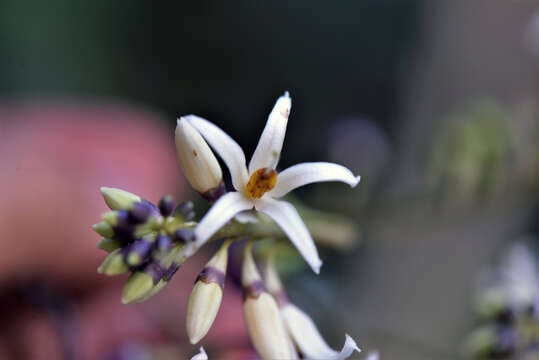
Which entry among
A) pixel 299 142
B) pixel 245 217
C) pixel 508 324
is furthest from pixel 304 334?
pixel 299 142

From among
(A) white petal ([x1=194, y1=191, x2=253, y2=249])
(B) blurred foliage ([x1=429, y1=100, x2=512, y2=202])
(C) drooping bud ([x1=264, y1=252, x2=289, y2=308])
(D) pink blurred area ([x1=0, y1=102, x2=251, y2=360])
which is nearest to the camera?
(A) white petal ([x1=194, y1=191, x2=253, y2=249])

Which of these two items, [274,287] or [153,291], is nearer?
[153,291]

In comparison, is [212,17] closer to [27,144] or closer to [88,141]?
[88,141]

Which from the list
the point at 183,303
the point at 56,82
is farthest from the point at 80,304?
the point at 56,82

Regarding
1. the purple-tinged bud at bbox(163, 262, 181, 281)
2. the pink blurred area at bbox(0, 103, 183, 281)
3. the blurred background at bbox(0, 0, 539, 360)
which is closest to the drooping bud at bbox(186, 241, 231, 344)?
the purple-tinged bud at bbox(163, 262, 181, 281)

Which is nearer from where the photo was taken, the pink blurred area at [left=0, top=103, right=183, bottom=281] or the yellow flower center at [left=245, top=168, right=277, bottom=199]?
the yellow flower center at [left=245, top=168, right=277, bottom=199]

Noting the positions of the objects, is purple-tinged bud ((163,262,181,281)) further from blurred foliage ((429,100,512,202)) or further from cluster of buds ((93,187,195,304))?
blurred foliage ((429,100,512,202))

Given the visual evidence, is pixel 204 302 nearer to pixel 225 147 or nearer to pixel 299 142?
pixel 225 147
